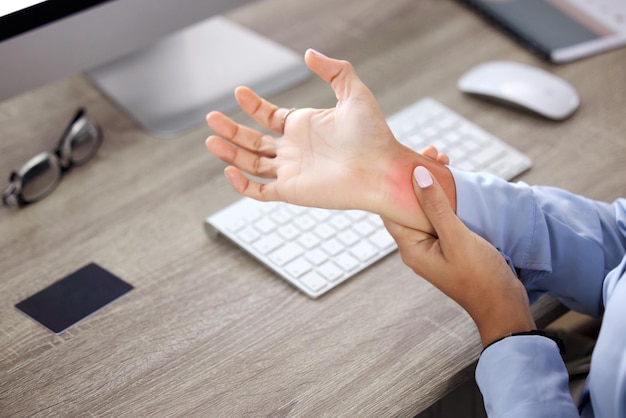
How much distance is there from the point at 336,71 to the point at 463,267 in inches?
8.5

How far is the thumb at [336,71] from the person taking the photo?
77cm

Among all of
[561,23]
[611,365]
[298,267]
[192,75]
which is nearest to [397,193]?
[298,267]

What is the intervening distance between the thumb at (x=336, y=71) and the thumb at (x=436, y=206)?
97mm

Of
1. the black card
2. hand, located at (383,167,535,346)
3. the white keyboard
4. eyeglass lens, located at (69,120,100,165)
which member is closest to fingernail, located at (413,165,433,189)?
hand, located at (383,167,535,346)

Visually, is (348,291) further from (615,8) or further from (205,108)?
(615,8)

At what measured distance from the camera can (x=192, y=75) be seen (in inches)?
44.9

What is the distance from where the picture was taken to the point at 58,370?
0.78 meters

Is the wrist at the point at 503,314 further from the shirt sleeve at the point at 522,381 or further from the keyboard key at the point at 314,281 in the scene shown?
the keyboard key at the point at 314,281

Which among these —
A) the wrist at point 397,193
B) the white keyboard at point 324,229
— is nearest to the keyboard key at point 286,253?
the white keyboard at point 324,229

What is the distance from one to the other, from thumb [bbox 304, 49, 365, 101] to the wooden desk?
0.63 feet

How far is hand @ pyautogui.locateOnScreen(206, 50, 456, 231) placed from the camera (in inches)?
30.9

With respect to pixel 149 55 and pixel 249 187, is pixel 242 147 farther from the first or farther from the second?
pixel 149 55

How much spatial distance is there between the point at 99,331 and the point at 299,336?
19 cm

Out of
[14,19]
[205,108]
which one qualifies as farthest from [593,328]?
[14,19]
